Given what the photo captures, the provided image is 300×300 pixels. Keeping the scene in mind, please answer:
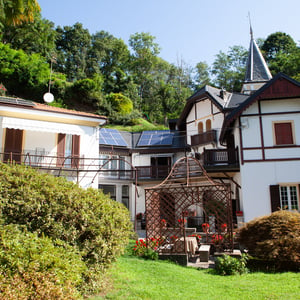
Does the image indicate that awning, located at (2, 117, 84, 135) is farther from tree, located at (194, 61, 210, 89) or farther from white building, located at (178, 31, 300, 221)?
tree, located at (194, 61, 210, 89)

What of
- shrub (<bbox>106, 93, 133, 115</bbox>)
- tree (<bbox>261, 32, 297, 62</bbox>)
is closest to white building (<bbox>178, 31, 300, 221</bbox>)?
shrub (<bbox>106, 93, 133, 115</bbox>)

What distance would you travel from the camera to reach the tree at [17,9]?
12.8 m

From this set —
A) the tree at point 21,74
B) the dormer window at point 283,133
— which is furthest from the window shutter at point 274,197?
the tree at point 21,74

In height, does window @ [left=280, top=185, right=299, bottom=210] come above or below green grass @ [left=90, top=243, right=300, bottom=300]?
above

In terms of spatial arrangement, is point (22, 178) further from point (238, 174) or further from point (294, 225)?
point (238, 174)

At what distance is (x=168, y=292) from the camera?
7742 mm

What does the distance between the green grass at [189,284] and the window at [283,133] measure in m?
11.0

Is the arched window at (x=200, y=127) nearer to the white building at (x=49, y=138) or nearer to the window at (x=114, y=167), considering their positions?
the window at (x=114, y=167)

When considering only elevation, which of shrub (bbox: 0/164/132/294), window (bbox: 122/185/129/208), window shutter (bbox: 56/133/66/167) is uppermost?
window shutter (bbox: 56/133/66/167)

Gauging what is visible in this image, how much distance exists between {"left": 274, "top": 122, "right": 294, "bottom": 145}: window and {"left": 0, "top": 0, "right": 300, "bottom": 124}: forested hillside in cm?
2192

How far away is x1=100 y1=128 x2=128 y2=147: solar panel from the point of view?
94.8 ft

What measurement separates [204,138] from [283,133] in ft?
24.9

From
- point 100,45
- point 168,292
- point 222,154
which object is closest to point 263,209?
point 222,154

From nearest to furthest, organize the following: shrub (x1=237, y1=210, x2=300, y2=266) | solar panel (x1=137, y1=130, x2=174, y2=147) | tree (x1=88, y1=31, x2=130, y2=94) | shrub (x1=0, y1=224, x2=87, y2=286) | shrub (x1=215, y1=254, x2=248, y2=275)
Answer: shrub (x1=0, y1=224, x2=87, y2=286)
shrub (x1=215, y1=254, x2=248, y2=275)
shrub (x1=237, y1=210, x2=300, y2=266)
solar panel (x1=137, y1=130, x2=174, y2=147)
tree (x1=88, y1=31, x2=130, y2=94)
